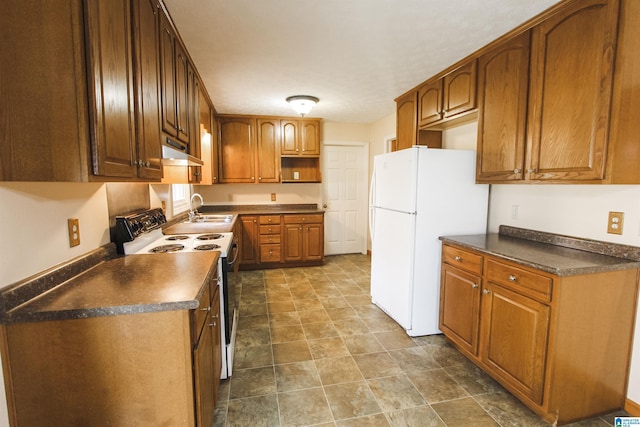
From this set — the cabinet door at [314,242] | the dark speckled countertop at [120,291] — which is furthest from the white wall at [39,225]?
the cabinet door at [314,242]

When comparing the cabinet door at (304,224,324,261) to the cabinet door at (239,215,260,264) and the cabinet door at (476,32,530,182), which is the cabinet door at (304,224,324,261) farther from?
the cabinet door at (476,32,530,182)

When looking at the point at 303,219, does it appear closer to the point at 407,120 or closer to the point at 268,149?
the point at 268,149

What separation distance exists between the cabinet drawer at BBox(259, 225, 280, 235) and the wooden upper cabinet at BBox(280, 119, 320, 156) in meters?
1.19

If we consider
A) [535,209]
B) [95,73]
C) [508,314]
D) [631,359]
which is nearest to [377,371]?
[508,314]

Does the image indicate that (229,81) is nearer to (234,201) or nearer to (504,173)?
(234,201)

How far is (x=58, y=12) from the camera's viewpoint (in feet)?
3.02

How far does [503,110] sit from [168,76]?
7.62 ft

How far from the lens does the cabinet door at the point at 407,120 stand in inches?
128

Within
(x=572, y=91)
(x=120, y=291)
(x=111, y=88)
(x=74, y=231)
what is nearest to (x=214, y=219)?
(x=74, y=231)

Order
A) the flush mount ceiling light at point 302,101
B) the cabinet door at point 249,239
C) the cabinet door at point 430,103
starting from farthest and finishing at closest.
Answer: the cabinet door at point 249,239 < the flush mount ceiling light at point 302,101 < the cabinet door at point 430,103

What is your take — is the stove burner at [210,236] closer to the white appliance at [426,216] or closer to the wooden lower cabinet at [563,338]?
the white appliance at [426,216]

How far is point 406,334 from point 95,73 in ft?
8.92

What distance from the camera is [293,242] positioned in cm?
468

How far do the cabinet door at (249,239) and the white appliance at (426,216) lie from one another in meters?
2.42
